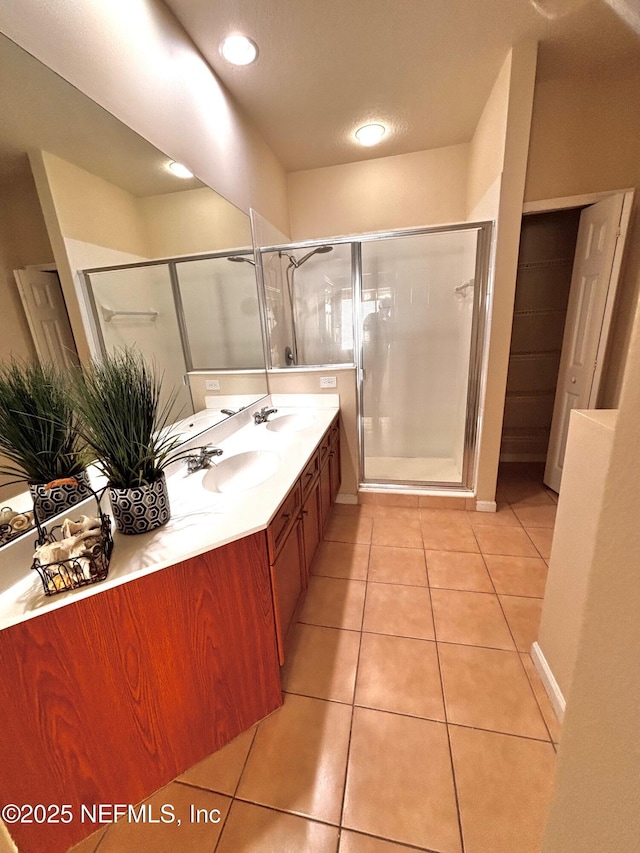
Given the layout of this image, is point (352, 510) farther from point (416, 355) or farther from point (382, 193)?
point (382, 193)

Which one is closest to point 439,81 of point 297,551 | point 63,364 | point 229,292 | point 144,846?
point 229,292

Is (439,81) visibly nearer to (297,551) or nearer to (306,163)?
(306,163)

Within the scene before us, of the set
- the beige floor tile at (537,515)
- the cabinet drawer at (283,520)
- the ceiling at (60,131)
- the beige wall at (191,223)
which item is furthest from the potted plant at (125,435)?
the beige floor tile at (537,515)

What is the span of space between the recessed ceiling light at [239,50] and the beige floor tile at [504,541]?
2962 millimetres

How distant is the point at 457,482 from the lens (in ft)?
8.07

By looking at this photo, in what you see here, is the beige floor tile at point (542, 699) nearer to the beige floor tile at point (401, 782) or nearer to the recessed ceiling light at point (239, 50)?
the beige floor tile at point (401, 782)

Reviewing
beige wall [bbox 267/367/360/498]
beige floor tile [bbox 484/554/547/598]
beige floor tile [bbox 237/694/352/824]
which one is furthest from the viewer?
beige wall [bbox 267/367/360/498]

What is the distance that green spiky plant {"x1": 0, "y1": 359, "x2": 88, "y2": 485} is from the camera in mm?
814

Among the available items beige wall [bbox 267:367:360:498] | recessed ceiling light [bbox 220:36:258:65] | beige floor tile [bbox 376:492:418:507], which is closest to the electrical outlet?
beige wall [bbox 267:367:360:498]

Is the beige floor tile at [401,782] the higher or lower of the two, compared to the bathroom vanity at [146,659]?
lower

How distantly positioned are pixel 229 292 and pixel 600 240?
7.77 feet

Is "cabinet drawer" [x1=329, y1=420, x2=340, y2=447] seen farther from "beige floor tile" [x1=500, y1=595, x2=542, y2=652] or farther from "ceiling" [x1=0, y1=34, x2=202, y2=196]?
"ceiling" [x1=0, y1=34, x2=202, y2=196]

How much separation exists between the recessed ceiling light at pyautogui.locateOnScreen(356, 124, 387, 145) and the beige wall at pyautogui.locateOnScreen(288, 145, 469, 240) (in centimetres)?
25

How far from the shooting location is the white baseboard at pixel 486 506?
7.68 feet
